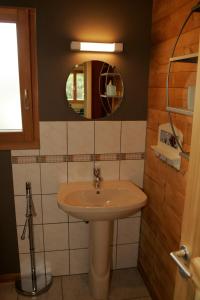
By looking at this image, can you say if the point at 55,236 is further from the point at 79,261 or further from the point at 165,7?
the point at 165,7

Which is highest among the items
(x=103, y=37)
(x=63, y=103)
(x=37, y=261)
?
(x=103, y=37)

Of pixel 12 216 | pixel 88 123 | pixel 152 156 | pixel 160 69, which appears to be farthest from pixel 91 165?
pixel 160 69

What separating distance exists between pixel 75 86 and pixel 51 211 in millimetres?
1010

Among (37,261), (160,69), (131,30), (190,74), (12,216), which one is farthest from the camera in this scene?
(37,261)

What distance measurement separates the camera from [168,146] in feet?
5.57

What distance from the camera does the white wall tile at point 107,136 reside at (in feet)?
6.63

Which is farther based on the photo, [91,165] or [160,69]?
[91,165]

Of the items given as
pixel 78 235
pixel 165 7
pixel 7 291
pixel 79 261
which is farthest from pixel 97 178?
pixel 165 7

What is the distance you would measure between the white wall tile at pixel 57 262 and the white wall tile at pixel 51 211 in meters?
0.30

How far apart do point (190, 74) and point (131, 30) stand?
0.73 m

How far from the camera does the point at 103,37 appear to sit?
6.18ft

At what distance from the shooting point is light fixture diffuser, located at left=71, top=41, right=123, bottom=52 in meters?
1.78

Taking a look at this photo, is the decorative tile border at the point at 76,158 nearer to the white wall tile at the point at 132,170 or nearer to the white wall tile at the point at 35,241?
the white wall tile at the point at 132,170

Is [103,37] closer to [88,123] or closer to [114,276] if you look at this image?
[88,123]
